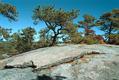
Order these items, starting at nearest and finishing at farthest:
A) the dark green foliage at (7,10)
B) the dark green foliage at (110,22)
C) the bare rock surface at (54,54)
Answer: the bare rock surface at (54,54) → the dark green foliage at (7,10) → the dark green foliage at (110,22)

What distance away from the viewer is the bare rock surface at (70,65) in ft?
32.4

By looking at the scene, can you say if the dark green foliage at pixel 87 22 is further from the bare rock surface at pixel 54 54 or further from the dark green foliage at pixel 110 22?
the bare rock surface at pixel 54 54

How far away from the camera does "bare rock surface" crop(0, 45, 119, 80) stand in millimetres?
9867

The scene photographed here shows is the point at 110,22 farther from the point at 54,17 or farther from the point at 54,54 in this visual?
the point at 54,54

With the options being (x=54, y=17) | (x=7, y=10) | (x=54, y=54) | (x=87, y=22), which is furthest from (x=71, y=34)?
(x=54, y=54)

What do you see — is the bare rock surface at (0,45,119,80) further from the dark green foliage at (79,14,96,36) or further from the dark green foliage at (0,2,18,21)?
the dark green foliage at (79,14,96,36)

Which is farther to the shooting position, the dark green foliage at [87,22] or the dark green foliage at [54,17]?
the dark green foliage at [87,22]

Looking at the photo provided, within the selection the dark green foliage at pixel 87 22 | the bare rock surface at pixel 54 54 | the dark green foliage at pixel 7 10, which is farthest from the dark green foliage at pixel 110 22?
the bare rock surface at pixel 54 54

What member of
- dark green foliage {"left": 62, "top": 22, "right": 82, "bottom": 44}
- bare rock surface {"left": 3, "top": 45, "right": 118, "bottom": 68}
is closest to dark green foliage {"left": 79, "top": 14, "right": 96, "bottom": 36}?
dark green foliage {"left": 62, "top": 22, "right": 82, "bottom": 44}

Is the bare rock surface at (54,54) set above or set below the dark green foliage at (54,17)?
below

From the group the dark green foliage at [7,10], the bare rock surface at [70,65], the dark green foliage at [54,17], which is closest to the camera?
the bare rock surface at [70,65]

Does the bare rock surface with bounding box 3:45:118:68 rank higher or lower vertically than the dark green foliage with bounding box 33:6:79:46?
lower

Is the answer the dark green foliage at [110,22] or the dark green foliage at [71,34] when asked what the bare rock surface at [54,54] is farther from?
the dark green foliage at [110,22]

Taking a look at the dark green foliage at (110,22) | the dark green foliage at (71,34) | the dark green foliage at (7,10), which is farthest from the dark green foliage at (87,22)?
the dark green foliage at (7,10)
